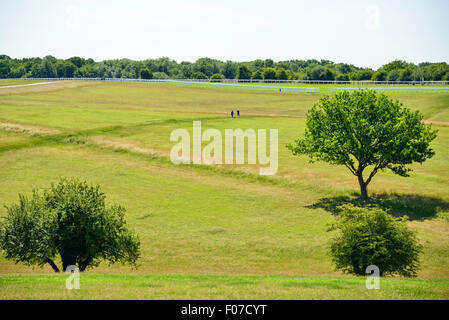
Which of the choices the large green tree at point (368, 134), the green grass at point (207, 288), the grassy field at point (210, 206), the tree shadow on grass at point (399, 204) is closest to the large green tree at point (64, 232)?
the grassy field at point (210, 206)

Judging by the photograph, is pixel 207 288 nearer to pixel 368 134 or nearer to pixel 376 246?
pixel 376 246

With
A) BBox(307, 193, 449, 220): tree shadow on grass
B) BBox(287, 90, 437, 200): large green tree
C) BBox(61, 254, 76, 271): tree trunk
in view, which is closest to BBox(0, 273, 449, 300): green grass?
BBox(61, 254, 76, 271): tree trunk

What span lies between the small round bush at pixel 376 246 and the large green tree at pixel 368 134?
54.1 ft

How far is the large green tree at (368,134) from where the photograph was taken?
146 ft

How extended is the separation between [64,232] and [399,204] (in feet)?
107

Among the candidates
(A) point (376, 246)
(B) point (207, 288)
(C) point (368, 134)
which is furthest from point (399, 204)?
(B) point (207, 288)

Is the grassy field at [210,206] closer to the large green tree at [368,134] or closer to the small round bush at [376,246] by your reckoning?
the small round bush at [376,246]

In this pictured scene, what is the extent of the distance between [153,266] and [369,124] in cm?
2690

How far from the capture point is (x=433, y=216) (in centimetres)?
4203

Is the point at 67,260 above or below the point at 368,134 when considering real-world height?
below

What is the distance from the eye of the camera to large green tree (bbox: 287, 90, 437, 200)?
44.5 meters

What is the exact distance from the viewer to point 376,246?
2855 cm
